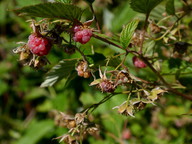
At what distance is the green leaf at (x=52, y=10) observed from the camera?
93 centimetres

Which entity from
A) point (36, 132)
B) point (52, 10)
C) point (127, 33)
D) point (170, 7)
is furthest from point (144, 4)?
point (36, 132)

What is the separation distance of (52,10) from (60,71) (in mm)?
407

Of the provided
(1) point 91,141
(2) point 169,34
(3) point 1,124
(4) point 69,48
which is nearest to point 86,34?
(4) point 69,48

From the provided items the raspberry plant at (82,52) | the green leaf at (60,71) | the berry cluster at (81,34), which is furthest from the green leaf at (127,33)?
the green leaf at (60,71)

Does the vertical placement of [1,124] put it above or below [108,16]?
below

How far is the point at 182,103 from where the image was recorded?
2.46 metres

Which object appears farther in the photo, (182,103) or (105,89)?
(182,103)

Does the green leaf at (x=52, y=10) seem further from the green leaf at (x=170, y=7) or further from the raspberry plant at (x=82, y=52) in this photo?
the green leaf at (x=170, y=7)

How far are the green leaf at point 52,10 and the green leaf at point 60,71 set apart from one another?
0.93ft

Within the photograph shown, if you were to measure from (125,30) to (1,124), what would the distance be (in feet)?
7.58

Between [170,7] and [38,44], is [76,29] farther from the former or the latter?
[170,7]

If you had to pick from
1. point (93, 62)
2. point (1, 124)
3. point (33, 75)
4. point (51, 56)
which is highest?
point (93, 62)

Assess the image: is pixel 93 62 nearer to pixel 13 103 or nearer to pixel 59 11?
Result: pixel 59 11

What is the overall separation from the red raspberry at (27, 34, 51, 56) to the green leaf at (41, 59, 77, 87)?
8.4 inches
